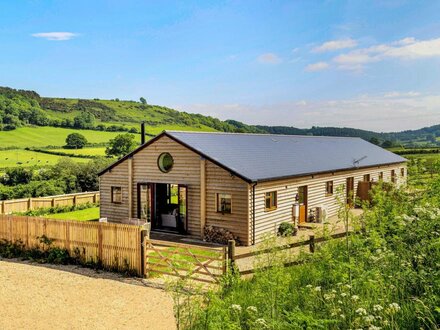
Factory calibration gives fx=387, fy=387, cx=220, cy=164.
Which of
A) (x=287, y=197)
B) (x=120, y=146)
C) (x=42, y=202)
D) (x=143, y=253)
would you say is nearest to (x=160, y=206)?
(x=287, y=197)

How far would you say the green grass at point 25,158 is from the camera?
54838 mm

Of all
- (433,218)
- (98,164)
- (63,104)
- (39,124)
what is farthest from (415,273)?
(63,104)

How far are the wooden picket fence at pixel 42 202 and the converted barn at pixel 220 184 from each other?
22.8 ft

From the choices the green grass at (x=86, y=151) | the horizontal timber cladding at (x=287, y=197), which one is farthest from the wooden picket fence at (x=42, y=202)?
the green grass at (x=86, y=151)

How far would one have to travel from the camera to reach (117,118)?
117m

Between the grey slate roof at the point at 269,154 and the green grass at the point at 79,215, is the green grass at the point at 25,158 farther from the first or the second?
the grey slate roof at the point at 269,154

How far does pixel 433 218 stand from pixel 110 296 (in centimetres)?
884

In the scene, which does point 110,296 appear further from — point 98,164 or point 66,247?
point 98,164

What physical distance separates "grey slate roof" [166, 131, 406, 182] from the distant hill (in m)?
52.8

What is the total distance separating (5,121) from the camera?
82.8 m

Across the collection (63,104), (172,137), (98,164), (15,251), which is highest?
(63,104)

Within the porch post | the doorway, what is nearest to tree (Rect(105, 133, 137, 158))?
the doorway

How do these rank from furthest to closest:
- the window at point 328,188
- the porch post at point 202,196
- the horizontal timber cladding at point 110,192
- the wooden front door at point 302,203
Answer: the window at point 328,188
the horizontal timber cladding at point 110,192
the wooden front door at point 302,203
the porch post at point 202,196

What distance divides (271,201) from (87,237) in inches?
350
